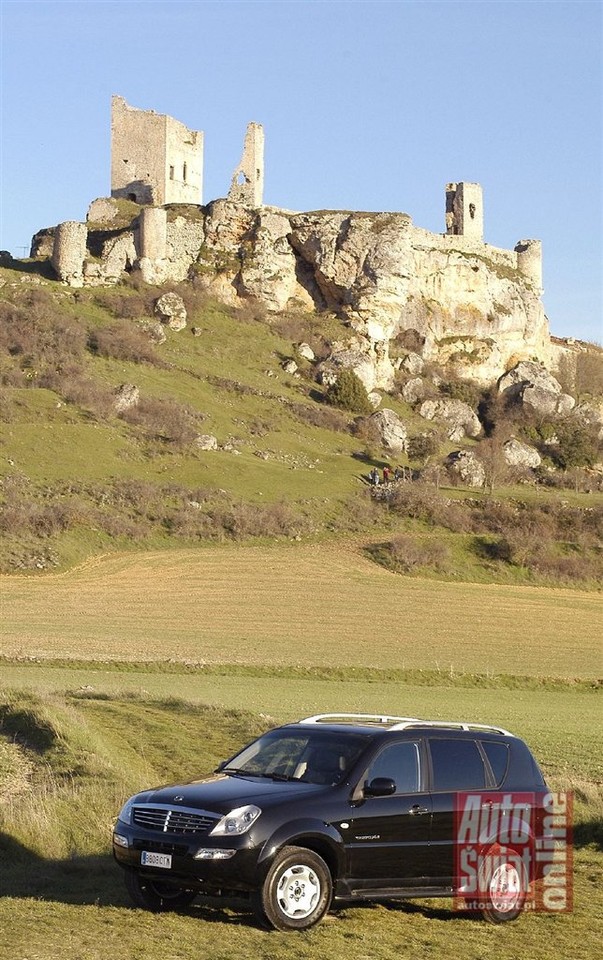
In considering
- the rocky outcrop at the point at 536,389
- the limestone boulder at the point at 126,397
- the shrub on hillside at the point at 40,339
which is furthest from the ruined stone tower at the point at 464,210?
the limestone boulder at the point at 126,397

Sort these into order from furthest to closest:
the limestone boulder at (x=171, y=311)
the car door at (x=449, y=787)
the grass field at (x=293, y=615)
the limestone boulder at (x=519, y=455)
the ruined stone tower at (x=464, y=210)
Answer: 1. the ruined stone tower at (x=464, y=210)
2. the limestone boulder at (x=171, y=311)
3. the limestone boulder at (x=519, y=455)
4. the grass field at (x=293, y=615)
5. the car door at (x=449, y=787)

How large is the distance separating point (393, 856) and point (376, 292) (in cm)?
9822

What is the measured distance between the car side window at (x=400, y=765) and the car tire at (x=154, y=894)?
6.77 ft

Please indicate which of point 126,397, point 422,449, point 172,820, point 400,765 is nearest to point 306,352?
point 422,449

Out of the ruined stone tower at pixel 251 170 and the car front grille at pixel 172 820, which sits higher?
→ the ruined stone tower at pixel 251 170

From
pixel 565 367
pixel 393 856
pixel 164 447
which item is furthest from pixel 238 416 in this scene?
pixel 393 856

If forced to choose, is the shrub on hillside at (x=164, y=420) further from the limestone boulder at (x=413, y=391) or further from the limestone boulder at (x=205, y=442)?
the limestone boulder at (x=413, y=391)

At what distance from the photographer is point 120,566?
5931cm

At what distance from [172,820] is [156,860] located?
1.21 ft

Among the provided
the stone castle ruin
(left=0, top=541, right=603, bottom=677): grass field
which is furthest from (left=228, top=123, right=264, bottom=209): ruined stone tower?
(left=0, top=541, right=603, bottom=677): grass field

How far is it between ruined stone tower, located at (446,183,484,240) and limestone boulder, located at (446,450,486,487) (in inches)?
1494

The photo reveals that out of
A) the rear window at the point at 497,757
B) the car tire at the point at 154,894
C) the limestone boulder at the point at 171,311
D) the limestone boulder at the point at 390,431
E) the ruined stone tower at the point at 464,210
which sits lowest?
the car tire at the point at 154,894

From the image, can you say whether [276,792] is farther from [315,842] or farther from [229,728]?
[229,728]

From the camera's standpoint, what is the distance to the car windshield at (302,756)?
1186 centimetres
